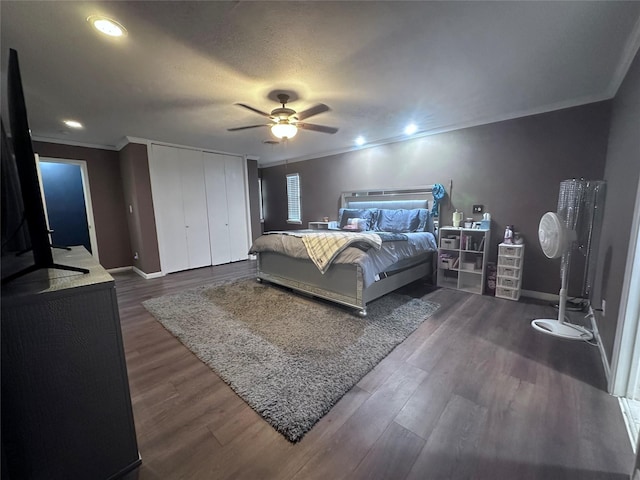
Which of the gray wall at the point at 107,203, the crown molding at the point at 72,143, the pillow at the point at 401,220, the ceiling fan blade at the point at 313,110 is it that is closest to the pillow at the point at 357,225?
the pillow at the point at 401,220

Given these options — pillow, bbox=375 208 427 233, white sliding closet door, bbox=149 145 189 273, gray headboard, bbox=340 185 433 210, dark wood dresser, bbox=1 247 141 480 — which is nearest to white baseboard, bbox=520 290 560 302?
pillow, bbox=375 208 427 233

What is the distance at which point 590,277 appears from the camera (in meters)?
2.64

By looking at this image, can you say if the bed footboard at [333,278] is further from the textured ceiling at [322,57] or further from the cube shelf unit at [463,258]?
the textured ceiling at [322,57]

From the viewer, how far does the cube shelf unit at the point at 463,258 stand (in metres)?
3.55

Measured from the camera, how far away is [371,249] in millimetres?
2857

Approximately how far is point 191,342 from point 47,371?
1459 mm

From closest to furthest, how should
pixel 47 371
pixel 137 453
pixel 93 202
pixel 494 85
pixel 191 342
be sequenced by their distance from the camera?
pixel 47 371 < pixel 137 453 < pixel 191 342 < pixel 494 85 < pixel 93 202

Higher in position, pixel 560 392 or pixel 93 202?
pixel 93 202

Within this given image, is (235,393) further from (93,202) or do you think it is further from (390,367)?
(93,202)

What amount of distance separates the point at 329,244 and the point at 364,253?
0.43 meters

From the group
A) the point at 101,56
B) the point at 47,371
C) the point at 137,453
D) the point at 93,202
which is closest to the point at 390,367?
the point at 137,453

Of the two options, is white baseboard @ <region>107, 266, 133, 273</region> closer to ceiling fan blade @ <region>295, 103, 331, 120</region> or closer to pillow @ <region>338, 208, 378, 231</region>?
pillow @ <region>338, 208, 378, 231</region>

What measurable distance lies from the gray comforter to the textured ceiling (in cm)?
165

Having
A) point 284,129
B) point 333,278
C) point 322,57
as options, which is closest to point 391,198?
point 333,278
